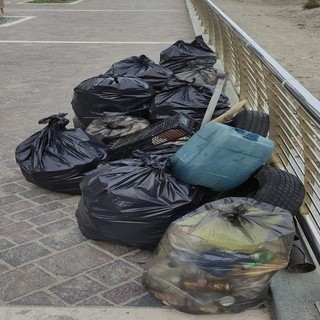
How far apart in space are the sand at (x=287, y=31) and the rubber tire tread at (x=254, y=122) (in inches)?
166

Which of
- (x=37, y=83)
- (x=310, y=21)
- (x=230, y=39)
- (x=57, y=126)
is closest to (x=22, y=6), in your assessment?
(x=310, y=21)

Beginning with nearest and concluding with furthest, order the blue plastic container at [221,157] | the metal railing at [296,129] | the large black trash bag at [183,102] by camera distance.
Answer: the metal railing at [296,129], the blue plastic container at [221,157], the large black trash bag at [183,102]

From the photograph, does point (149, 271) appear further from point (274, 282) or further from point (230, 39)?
point (230, 39)

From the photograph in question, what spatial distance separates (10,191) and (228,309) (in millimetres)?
2230

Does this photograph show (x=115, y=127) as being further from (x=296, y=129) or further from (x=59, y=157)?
(x=296, y=129)

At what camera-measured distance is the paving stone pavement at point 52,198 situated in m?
3.02

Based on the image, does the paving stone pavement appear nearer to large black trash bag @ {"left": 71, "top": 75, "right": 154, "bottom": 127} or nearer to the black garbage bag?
large black trash bag @ {"left": 71, "top": 75, "right": 154, "bottom": 127}

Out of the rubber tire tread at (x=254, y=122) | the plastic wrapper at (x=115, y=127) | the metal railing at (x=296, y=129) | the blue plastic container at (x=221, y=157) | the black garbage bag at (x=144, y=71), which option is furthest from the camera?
the black garbage bag at (x=144, y=71)

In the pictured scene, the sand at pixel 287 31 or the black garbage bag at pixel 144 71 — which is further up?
the black garbage bag at pixel 144 71

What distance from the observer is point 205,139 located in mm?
3320

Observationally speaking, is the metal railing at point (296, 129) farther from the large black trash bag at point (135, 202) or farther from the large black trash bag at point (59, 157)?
the large black trash bag at point (59, 157)

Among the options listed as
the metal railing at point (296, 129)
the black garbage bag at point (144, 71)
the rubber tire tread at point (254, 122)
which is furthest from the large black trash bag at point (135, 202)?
the black garbage bag at point (144, 71)

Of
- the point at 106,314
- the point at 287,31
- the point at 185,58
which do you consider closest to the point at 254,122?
the point at 106,314

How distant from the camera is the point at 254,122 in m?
3.95
